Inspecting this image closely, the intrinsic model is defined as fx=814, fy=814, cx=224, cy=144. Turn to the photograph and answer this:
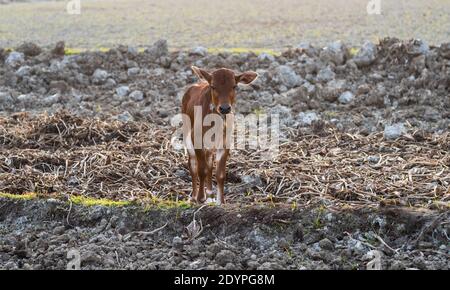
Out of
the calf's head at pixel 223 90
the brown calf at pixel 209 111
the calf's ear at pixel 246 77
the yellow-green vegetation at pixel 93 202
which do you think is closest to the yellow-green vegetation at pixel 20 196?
the yellow-green vegetation at pixel 93 202

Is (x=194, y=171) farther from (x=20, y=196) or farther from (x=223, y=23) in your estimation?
(x=223, y=23)

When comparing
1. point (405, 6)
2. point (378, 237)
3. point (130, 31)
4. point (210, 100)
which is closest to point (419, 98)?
point (210, 100)

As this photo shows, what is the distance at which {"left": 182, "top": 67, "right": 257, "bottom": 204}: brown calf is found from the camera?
30.0ft

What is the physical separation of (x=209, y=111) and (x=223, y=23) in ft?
57.3

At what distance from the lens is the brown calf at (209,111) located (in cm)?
913

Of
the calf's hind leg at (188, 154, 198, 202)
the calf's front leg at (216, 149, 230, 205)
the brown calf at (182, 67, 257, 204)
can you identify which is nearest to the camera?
the brown calf at (182, 67, 257, 204)

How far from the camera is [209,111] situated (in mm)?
9445

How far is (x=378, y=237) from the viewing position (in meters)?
7.91

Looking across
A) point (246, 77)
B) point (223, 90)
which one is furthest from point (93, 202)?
point (246, 77)

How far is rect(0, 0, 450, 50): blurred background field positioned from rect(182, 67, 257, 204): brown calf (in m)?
10.9

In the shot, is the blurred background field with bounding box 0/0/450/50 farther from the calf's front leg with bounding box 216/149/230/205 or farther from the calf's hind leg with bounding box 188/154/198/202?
the calf's front leg with bounding box 216/149/230/205

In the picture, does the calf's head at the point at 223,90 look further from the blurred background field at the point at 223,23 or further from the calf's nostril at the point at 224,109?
the blurred background field at the point at 223,23

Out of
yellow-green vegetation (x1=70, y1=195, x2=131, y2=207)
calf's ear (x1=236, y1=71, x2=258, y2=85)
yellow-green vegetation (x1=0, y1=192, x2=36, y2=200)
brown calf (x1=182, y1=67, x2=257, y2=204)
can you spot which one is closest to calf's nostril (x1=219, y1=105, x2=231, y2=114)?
brown calf (x1=182, y1=67, x2=257, y2=204)
